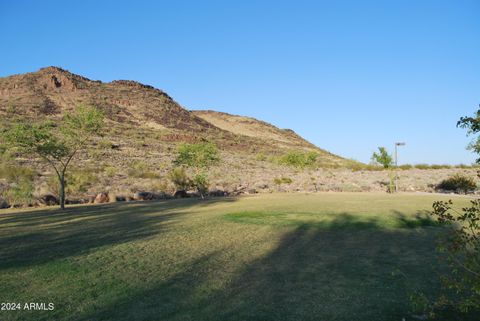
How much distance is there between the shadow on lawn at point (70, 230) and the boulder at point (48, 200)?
17.2 ft

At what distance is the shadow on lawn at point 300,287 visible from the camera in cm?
551

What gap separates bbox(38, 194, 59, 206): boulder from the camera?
22.1 m

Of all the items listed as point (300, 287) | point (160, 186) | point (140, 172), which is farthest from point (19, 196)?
point (300, 287)

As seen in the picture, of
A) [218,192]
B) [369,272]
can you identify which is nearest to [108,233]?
[369,272]

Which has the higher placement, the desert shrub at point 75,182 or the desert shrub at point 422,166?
the desert shrub at point 422,166

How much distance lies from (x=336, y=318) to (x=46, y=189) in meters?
24.0

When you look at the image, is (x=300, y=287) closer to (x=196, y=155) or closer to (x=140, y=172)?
(x=196, y=155)

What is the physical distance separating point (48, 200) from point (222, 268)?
18120mm

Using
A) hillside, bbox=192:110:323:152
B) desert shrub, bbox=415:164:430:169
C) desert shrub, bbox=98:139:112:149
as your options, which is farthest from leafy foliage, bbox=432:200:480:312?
hillside, bbox=192:110:323:152

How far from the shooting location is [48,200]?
22469 mm

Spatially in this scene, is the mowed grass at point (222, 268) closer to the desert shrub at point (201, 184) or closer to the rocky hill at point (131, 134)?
the desert shrub at point (201, 184)

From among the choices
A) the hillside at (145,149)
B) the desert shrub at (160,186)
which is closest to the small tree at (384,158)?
the hillside at (145,149)

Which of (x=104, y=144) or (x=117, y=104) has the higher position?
(x=117, y=104)

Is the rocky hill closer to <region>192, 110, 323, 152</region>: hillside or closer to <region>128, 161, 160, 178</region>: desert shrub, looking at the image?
<region>128, 161, 160, 178</region>: desert shrub
